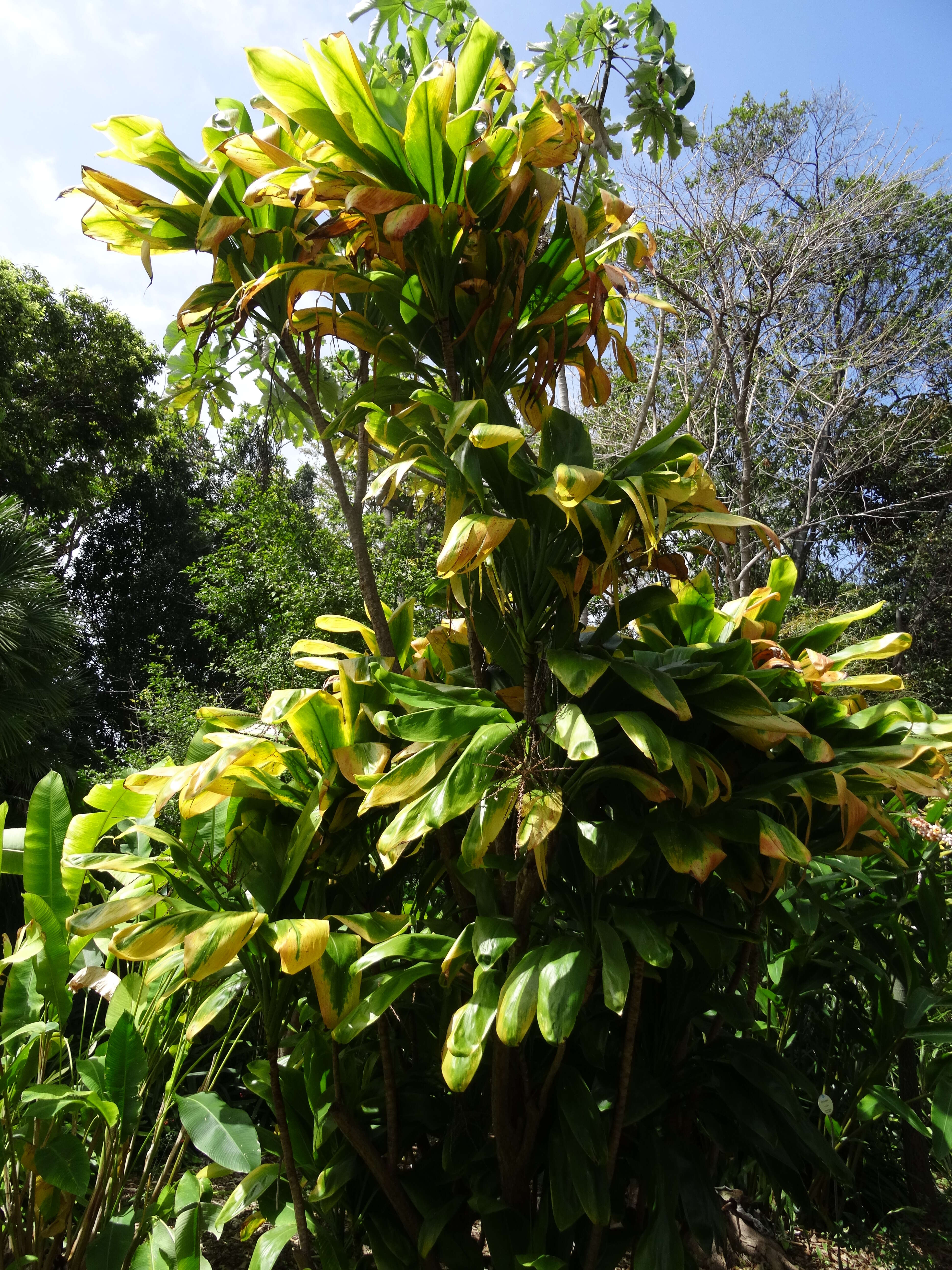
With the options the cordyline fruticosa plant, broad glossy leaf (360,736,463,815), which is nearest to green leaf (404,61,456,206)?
the cordyline fruticosa plant

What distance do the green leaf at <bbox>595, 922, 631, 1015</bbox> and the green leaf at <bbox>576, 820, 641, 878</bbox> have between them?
92 mm

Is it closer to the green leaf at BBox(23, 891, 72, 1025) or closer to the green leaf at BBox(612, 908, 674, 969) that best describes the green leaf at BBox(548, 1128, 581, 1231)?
the green leaf at BBox(612, 908, 674, 969)

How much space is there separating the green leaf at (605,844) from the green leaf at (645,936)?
0.07 meters

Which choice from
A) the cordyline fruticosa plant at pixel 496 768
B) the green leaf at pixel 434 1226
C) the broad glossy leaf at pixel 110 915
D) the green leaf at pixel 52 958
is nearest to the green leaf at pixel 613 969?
the cordyline fruticosa plant at pixel 496 768

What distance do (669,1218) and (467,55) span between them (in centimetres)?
219

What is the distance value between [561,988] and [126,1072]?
3.15ft

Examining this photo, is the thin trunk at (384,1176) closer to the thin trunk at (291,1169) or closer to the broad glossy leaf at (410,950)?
the thin trunk at (291,1169)

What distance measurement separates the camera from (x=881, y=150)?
28.6 ft

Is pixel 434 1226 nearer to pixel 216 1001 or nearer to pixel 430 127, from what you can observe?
pixel 216 1001

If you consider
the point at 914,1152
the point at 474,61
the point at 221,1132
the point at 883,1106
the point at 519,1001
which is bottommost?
the point at 914,1152

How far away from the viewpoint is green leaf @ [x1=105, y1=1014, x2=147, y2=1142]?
62.4 inches

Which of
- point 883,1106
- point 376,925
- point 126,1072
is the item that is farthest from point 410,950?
point 883,1106

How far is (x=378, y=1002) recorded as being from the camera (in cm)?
134

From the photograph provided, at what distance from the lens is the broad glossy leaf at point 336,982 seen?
4.19 ft
